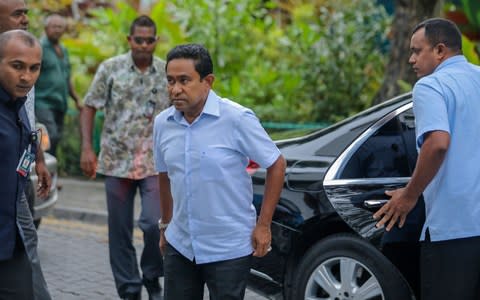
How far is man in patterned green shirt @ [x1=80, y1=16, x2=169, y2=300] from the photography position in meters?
6.02

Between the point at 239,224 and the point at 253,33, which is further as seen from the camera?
the point at 253,33

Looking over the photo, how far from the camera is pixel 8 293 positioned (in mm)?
3746

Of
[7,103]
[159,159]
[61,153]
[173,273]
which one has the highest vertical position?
[7,103]

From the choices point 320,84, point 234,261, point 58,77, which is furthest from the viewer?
point 320,84

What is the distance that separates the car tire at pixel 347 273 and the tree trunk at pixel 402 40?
19.0ft

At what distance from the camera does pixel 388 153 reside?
484 centimetres

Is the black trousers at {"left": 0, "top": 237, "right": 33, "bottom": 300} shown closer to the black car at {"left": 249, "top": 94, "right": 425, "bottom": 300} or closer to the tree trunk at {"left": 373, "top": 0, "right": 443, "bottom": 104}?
the black car at {"left": 249, "top": 94, "right": 425, "bottom": 300}

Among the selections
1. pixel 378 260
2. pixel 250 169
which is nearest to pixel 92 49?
pixel 250 169

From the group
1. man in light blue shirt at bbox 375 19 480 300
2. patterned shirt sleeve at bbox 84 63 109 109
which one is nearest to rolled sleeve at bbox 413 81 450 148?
man in light blue shirt at bbox 375 19 480 300

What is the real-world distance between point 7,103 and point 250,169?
2009 mm

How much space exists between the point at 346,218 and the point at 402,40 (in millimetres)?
6237

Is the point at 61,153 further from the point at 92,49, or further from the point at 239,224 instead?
the point at 239,224

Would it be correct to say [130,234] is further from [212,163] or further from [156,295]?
[212,163]

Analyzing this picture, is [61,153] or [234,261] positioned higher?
[234,261]
